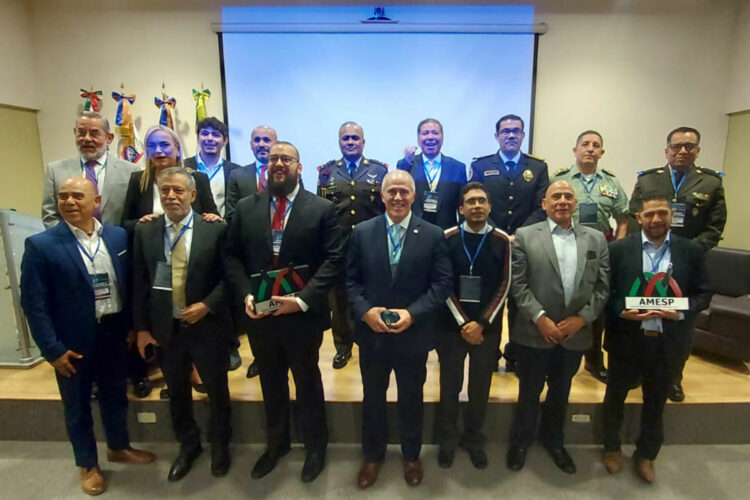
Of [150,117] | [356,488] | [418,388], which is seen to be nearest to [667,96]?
[418,388]

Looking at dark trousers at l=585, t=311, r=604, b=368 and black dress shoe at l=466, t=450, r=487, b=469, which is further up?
dark trousers at l=585, t=311, r=604, b=368

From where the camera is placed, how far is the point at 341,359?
10.1ft

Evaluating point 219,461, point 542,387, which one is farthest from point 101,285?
point 542,387

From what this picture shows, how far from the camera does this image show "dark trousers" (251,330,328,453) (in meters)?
2.09

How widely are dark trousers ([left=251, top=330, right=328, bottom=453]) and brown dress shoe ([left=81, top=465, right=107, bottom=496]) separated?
0.94 metres

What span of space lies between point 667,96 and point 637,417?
4.25 m

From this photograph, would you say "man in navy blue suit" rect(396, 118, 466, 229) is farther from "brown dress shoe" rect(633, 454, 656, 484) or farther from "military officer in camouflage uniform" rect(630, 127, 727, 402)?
"brown dress shoe" rect(633, 454, 656, 484)

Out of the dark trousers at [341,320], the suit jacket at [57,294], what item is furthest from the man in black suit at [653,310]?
the suit jacket at [57,294]

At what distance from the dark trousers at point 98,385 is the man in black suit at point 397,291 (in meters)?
1.36

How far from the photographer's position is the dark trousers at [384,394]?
207cm

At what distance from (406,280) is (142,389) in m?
2.02

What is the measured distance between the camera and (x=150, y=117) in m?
4.95

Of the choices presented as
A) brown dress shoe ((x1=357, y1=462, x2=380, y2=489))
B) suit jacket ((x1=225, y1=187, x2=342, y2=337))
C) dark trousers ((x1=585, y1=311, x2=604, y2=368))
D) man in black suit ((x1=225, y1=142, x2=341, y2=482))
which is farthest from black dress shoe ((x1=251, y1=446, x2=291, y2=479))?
dark trousers ((x1=585, y1=311, x2=604, y2=368))

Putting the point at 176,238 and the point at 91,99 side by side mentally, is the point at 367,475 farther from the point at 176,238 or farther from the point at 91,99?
the point at 91,99
